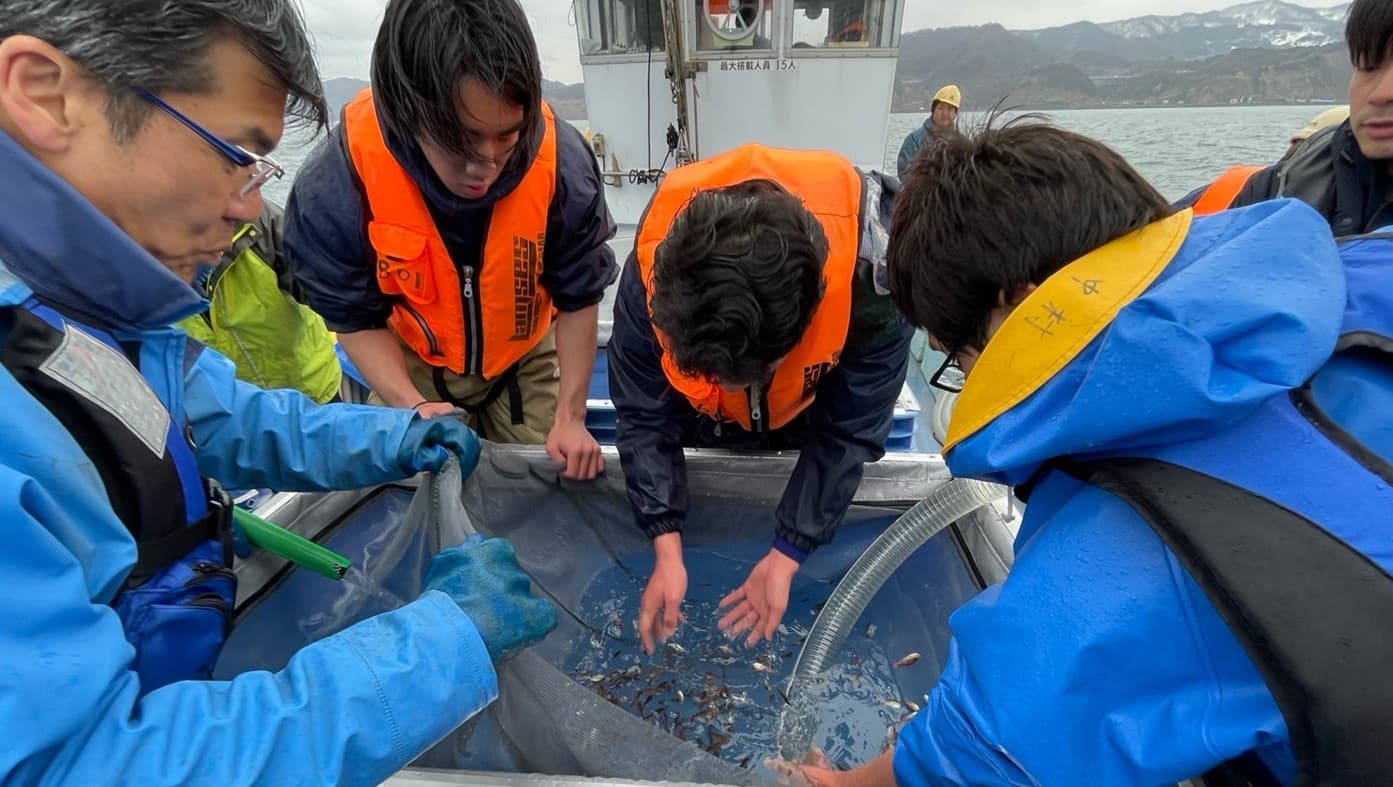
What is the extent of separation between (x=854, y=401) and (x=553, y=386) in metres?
1.30

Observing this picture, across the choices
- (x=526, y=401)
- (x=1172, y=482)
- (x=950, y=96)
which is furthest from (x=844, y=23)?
(x=1172, y=482)

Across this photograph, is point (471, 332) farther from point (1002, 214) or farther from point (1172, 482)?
point (1172, 482)

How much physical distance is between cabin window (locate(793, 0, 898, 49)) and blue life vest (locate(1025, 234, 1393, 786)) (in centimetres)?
659

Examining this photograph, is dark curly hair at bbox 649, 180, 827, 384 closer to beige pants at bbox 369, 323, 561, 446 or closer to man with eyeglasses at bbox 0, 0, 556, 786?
man with eyeglasses at bbox 0, 0, 556, 786

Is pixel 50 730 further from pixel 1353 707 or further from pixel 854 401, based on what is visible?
pixel 854 401

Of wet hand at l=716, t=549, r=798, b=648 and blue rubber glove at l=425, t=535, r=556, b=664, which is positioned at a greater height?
blue rubber glove at l=425, t=535, r=556, b=664

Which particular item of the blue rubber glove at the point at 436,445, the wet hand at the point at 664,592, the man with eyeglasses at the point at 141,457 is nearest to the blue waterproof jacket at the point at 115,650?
the man with eyeglasses at the point at 141,457

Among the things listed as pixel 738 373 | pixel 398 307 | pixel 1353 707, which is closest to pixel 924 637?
pixel 738 373

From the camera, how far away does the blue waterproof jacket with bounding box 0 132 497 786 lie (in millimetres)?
735

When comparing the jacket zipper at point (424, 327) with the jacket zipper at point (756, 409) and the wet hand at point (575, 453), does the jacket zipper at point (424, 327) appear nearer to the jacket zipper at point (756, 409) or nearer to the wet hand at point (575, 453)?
the wet hand at point (575, 453)

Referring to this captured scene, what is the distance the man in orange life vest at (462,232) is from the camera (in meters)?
1.62

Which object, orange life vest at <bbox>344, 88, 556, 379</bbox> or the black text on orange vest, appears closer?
orange life vest at <bbox>344, 88, 556, 379</bbox>

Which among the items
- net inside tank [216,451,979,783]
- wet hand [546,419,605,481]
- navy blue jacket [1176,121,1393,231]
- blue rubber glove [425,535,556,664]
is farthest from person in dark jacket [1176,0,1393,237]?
blue rubber glove [425,535,556,664]

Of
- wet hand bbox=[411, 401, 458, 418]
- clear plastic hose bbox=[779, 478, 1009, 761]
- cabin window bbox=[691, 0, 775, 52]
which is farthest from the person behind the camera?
cabin window bbox=[691, 0, 775, 52]
